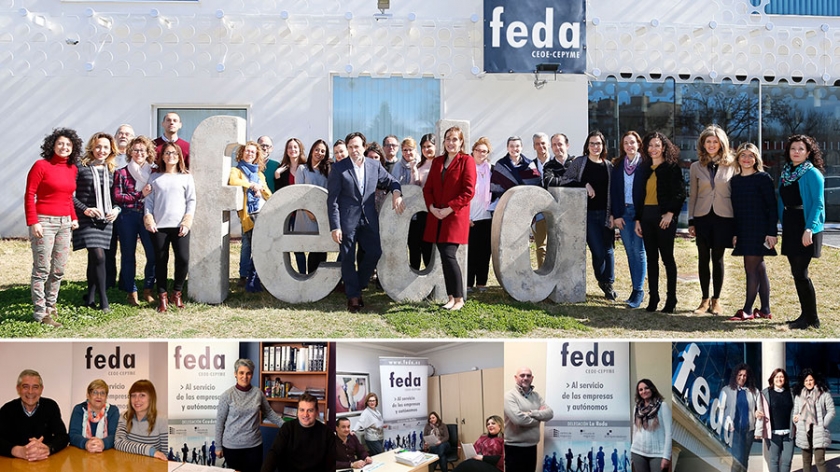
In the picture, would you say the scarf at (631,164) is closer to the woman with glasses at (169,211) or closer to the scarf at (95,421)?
the woman with glasses at (169,211)

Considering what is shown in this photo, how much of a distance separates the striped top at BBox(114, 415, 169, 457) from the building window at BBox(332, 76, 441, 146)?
554 centimetres

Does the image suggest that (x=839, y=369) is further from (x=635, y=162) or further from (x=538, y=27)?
(x=538, y=27)

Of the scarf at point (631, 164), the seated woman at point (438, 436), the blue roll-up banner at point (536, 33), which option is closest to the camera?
the seated woman at point (438, 436)

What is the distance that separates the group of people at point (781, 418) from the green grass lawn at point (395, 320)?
36 cm

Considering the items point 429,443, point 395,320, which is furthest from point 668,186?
point 429,443

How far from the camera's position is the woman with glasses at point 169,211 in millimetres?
5875

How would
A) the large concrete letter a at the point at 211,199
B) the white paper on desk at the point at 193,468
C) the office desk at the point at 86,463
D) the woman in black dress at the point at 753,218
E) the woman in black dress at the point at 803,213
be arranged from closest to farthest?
the office desk at the point at 86,463 → the white paper on desk at the point at 193,468 → the woman in black dress at the point at 803,213 → the woman in black dress at the point at 753,218 → the large concrete letter a at the point at 211,199

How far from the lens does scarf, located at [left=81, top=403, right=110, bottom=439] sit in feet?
17.2

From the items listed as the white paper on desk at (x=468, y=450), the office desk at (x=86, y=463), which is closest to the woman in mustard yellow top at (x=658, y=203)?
the white paper on desk at (x=468, y=450)

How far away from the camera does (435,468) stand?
5.28 meters

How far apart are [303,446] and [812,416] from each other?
11.0 ft

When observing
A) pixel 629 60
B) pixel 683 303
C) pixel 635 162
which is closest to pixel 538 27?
pixel 629 60

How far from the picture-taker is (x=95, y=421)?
5254 mm

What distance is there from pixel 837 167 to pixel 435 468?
817cm
